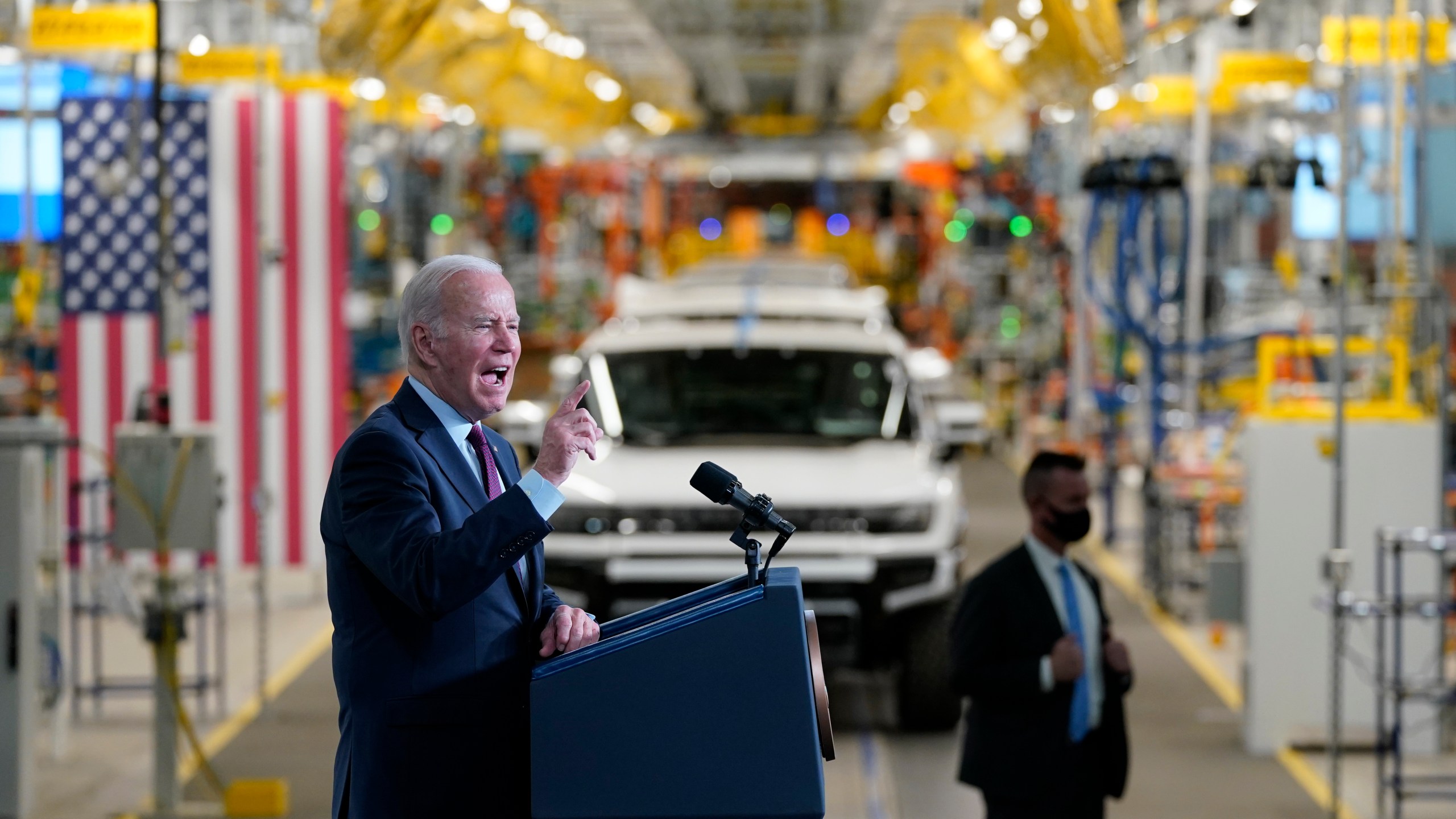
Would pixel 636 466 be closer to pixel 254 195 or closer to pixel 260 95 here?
pixel 260 95

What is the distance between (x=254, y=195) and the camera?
35.9 ft

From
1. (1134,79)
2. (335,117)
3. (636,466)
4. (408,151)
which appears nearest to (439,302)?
(636,466)

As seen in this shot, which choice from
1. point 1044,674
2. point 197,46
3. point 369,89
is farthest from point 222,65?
point 1044,674

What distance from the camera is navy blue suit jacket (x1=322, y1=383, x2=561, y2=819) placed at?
253 centimetres

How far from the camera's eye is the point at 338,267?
11.0 m

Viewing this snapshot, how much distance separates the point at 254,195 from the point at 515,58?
6.90 m

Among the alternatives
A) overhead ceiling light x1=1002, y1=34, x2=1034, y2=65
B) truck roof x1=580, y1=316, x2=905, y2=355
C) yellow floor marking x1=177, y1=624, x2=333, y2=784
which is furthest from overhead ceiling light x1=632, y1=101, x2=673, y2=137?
truck roof x1=580, y1=316, x2=905, y2=355

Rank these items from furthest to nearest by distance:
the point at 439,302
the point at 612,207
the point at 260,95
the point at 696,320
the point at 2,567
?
the point at 612,207, the point at 696,320, the point at 260,95, the point at 2,567, the point at 439,302

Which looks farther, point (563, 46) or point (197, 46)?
point (563, 46)

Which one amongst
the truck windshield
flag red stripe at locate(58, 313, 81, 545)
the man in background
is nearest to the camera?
the man in background

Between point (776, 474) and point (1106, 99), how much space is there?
7611mm

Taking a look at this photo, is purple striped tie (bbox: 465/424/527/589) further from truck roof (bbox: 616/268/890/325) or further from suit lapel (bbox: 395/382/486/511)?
truck roof (bbox: 616/268/890/325)

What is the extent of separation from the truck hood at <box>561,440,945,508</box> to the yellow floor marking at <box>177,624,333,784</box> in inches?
50.2

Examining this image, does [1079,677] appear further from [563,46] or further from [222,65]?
[563,46]
